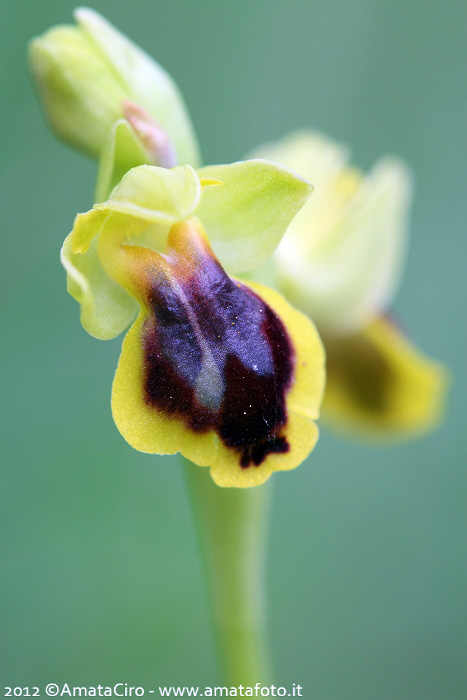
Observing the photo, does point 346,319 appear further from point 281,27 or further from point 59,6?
point 281,27

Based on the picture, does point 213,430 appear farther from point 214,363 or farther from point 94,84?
point 94,84

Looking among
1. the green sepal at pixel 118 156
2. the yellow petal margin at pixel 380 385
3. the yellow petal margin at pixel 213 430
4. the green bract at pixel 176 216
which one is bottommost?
the yellow petal margin at pixel 213 430

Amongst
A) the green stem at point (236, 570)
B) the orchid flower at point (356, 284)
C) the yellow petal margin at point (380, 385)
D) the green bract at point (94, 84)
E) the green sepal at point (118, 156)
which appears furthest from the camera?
the yellow petal margin at point (380, 385)

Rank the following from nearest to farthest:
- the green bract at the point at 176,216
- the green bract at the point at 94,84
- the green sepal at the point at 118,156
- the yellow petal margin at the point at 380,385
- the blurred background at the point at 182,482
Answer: the green bract at the point at 176,216, the green sepal at the point at 118,156, the green bract at the point at 94,84, the yellow petal margin at the point at 380,385, the blurred background at the point at 182,482

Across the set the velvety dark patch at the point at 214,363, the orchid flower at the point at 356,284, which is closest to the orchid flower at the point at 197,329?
the velvety dark patch at the point at 214,363

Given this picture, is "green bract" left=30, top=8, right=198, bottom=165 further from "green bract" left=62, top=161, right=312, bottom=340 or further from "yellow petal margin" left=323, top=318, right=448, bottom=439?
"yellow petal margin" left=323, top=318, right=448, bottom=439

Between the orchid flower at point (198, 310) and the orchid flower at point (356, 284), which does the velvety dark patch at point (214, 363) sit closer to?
the orchid flower at point (198, 310)

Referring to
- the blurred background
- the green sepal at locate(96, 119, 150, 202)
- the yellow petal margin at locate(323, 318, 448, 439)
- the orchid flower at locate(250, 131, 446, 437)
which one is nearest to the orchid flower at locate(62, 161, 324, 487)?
the green sepal at locate(96, 119, 150, 202)
